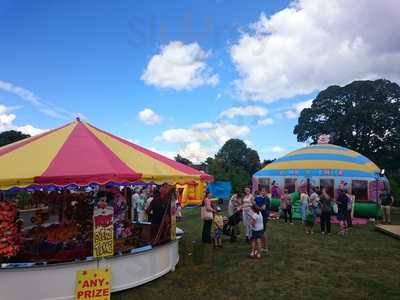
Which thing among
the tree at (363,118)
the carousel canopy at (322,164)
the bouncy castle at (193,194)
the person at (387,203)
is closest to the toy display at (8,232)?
the person at (387,203)

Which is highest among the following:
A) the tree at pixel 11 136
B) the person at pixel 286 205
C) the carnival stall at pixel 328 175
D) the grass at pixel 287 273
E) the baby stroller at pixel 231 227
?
the tree at pixel 11 136

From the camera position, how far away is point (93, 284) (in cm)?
601

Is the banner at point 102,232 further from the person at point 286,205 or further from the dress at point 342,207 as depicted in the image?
the person at point 286,205

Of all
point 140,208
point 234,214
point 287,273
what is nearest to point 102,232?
point 287,273

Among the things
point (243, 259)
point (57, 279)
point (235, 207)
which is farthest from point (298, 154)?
point (57, 279)

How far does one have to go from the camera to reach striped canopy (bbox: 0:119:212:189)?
19.6 feet

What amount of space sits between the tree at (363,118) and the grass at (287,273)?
27.4 metres

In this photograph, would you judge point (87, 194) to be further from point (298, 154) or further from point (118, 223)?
point (298, 154)

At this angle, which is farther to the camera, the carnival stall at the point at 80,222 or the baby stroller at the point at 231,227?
the baby stroller at the point at 231,227

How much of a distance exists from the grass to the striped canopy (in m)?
2.05

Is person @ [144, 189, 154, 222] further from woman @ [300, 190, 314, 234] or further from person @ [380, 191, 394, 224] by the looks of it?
person @ [380, 191, 394, 224]

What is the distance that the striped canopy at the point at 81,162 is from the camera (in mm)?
5965

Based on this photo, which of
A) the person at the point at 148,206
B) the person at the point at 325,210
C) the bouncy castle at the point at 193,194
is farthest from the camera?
the bouncy castle at the point at 193,194

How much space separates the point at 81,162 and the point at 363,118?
36.0 meters
